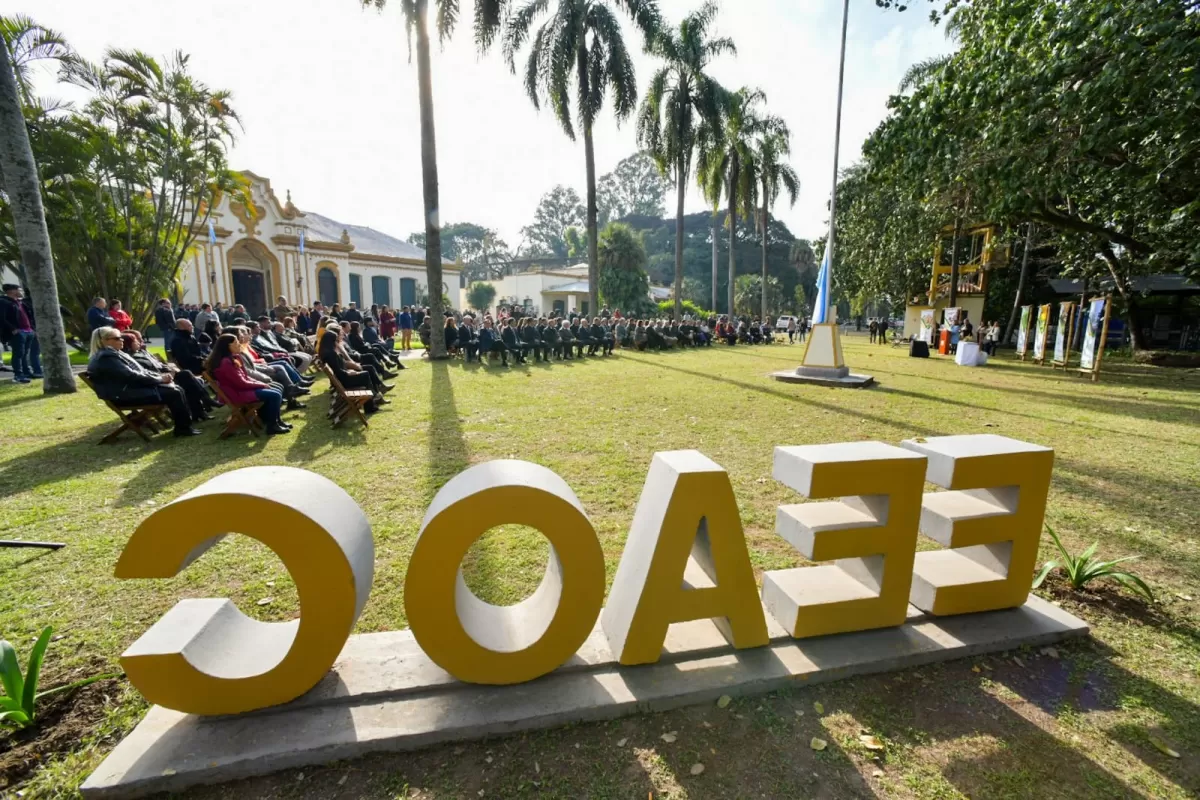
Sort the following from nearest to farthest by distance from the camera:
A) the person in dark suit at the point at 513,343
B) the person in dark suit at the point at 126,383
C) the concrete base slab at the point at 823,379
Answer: the person in dark suit at the point at 126,383
the concrete base slab at the point at 823,379
the person in dark suit at the point at 513,343

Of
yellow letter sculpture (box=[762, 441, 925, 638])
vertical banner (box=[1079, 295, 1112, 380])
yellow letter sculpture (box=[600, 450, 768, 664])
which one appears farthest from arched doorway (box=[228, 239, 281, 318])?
vertical banner (box=[1079, 295, 1112, 380])

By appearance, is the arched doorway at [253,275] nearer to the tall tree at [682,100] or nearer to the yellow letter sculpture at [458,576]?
the tall tree at [682,100]

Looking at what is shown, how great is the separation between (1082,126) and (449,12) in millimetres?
13854

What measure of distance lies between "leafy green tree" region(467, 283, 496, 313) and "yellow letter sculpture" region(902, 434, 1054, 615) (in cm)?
4895

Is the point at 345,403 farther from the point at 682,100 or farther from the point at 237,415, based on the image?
the point at 682,100

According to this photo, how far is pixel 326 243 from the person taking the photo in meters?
31.7

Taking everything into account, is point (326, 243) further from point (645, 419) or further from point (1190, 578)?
point (1190, 578)

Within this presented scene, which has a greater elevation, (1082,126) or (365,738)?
(1082,126)

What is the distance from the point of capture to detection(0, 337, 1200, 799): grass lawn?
1965 mm

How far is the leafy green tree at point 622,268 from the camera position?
37.3m

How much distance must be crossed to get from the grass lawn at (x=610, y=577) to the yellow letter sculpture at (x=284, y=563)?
0.34 m

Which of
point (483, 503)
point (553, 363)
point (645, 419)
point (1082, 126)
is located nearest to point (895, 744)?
point (483, 503)

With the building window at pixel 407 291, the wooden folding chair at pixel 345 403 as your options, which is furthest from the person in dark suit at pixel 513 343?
the building window at pixel 407 291

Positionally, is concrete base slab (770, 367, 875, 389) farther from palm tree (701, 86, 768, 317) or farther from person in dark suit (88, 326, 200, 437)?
palm tree (701, 86, 768, 317)
